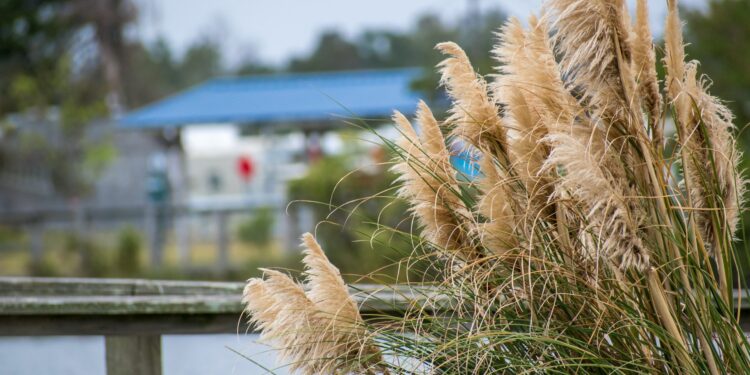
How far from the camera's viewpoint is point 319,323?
2.14 meters

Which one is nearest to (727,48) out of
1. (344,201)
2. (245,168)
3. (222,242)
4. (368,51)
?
(344,201)

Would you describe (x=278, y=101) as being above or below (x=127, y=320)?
below

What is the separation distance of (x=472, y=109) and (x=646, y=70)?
13.4 inches

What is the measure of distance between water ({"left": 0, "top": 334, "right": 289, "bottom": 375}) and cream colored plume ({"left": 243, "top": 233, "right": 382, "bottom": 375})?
111 millimetres

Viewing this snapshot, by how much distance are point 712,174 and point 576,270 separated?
0.34 metres

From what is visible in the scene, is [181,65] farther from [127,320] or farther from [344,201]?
[127,320]

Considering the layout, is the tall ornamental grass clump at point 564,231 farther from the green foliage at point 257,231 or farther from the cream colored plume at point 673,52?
the green foliage at point 257,231

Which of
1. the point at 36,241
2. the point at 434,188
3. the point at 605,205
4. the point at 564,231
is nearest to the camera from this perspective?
the point at 605,205

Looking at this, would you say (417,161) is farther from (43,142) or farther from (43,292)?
(43,142)

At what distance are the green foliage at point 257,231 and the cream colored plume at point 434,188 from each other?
11.6 meters

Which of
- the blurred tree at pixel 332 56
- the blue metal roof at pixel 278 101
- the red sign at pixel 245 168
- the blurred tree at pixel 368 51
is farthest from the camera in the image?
the blurred tree at pixel 368 51

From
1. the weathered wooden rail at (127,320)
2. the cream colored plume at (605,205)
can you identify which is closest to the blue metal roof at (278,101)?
the weathered wooden rail at (127,320)

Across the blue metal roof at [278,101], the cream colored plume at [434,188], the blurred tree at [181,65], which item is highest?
the cream colored plume at [434,188]

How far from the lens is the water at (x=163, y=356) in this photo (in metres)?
4.51
